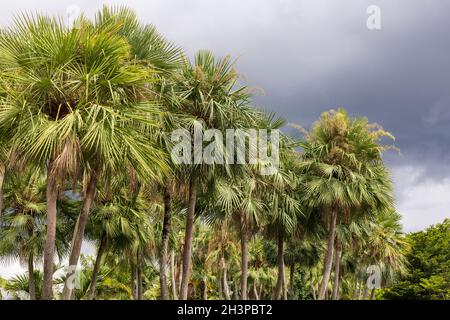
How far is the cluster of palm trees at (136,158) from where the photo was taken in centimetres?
1036

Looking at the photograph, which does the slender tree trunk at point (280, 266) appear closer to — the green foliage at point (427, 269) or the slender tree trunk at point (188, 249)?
the slender tree trunk at point (188, 249)

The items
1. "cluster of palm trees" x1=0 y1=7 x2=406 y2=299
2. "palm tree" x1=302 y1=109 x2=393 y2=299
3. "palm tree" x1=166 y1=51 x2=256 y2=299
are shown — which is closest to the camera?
"cluster of palm trees" x1=0 y1=7 x2=406 y2=299

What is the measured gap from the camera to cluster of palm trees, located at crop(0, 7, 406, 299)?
1036cm

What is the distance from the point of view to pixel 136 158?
33.6 ft

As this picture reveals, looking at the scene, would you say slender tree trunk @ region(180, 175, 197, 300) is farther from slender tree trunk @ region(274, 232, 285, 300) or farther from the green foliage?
the green foliage

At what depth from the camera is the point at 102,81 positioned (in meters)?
10.5

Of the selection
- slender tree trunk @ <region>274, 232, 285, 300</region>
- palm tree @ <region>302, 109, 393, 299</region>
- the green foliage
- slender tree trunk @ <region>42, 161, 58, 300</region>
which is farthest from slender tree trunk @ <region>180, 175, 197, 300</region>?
the green foliage

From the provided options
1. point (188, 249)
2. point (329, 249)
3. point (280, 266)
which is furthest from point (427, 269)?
point (188, 249)

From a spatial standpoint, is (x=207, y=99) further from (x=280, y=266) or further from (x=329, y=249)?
(x=280, y=266)

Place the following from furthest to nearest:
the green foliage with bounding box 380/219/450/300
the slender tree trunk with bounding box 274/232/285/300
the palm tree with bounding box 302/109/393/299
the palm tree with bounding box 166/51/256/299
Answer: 1. the green foliage with bounding box 380/219/450/300
2. the slender tree trunk with bounding box 274/232/285/300
3. the palm tree with bounding box 302/109/393/299
4. the palm tree with bounding box 166/51/256/299

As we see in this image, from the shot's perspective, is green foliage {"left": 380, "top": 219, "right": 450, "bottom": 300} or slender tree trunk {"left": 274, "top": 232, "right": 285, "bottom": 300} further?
green foliage {"left": 380, "top": 219, "right": 450, "bottom": 300}

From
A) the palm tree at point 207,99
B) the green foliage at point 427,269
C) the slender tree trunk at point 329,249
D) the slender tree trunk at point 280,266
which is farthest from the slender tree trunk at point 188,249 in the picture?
the green foliage at point 427,269

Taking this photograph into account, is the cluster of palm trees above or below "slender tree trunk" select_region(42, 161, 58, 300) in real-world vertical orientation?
above
